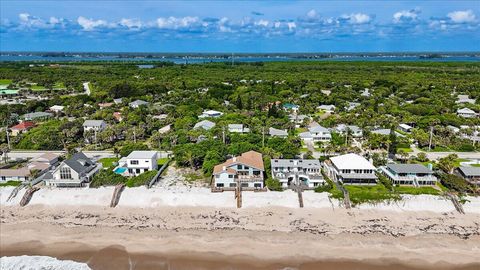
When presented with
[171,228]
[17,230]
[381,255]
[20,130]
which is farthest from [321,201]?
[20,130]

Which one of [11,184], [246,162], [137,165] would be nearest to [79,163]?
[137,165]

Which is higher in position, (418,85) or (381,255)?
(418,85)

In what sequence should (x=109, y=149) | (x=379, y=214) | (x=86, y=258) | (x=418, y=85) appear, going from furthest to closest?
1. (x=418, y=85)
2. (x=109, y=149)
3. (x=379, y=214)
4. (x=86, y=258)

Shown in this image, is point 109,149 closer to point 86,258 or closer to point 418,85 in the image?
point 86,258

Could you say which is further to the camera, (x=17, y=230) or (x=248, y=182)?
(x=248, y=182)

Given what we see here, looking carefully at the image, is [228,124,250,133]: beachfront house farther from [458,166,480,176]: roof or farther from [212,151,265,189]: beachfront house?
[458,166,480,176]: roof

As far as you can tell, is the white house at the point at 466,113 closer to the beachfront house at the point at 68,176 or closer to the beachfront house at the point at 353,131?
the beachfront house at the point at 353,131

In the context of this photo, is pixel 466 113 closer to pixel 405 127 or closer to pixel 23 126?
pixel 405 127
